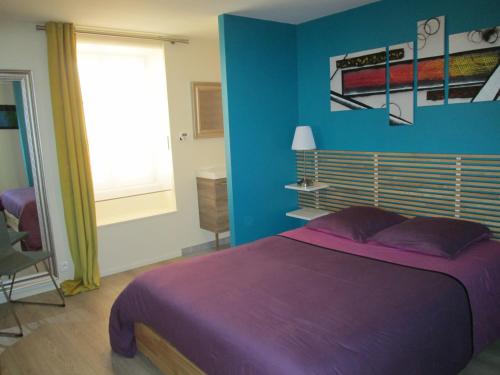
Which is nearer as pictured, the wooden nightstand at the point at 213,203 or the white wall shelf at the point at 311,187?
the white wall shelf at the point at 311,187

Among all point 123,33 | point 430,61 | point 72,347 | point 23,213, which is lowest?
point 72,347

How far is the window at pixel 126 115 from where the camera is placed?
13.5 ft

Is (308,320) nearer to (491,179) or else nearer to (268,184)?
(491,179)

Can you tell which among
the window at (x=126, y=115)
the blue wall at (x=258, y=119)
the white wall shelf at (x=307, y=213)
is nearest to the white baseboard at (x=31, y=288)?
the window at (x=126, y=115)

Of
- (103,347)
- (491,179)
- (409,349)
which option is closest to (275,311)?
(409,349)

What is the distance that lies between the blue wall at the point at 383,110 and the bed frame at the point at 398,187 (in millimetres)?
102

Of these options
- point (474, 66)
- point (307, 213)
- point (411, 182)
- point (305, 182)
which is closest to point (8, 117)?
point (305, 182)

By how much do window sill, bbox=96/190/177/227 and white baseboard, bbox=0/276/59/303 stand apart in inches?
32.1

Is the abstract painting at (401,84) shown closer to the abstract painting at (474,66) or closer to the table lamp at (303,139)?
the abstract painting at (474,66)

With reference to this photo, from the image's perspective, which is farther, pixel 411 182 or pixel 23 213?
pixel 23 213

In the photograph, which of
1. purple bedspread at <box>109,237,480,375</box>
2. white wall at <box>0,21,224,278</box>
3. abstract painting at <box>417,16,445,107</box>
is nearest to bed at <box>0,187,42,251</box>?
white wall at <box>0,21,224,278</box>

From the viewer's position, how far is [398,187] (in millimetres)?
3434

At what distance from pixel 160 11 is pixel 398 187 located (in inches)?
97.6

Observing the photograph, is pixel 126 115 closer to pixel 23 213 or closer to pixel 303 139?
pixel 23 213
